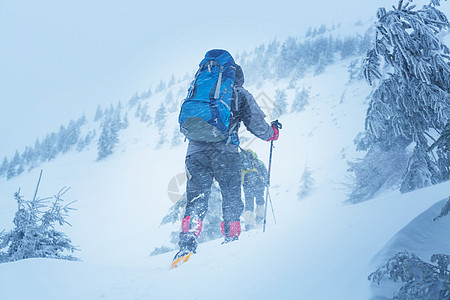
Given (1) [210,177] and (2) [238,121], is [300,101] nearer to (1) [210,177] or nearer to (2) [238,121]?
(2) [238,121]

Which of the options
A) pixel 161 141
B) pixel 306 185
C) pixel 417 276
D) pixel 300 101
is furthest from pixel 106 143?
pixel 417 276

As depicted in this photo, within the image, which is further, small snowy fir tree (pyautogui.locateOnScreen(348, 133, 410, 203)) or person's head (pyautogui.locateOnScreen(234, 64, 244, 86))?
small snowy fir tree (pyautogui.locateOnScreen(348, 133, 410, 203))

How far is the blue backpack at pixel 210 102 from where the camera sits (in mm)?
2744

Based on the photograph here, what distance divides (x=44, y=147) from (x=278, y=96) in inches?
1828

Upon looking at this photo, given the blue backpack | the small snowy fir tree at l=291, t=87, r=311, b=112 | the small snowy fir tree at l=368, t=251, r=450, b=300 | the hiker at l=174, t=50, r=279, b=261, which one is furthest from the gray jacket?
the small snowy fir tree at l=291, t=87, r=311, b=112

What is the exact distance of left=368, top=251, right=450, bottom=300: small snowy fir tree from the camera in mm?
975

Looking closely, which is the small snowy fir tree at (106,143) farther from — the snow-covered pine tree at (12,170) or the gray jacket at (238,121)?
the gray jacket at (238,121)

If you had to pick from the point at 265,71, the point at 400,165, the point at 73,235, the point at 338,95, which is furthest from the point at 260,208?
the point at 265,71

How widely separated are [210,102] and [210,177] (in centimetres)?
93

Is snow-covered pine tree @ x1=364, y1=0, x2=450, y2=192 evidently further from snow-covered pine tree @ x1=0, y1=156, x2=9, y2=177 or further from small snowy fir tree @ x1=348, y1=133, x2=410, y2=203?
snow-covered pine tree @ x1=0, y1=156, x2=9, y2=177

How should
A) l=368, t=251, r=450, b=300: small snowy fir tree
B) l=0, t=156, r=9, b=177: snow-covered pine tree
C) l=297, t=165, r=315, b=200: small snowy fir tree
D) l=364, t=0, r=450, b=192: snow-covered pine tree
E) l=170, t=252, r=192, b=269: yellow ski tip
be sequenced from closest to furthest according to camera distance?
l=368, t=251, r=450, b=300: small snowy fir tree → l=170, t=252, r=192, b=269: yellow ski tip → l=364, t=0, r=450, b=192: snow-covered pine tree → l=297, t=165, r=315, b=200: small snowy fir tree → l=0, t=156, r=9, b=177: snow-covered pine tree

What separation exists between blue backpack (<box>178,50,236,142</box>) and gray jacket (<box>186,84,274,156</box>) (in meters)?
0.10

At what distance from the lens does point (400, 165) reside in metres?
7.66

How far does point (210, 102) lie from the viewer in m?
2.76
